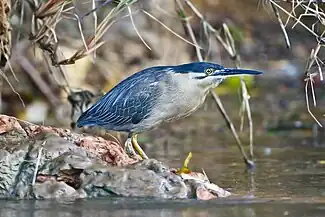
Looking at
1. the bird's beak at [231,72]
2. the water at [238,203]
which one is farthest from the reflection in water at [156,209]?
the bird's beak at [231,72]

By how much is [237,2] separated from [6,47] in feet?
35.2

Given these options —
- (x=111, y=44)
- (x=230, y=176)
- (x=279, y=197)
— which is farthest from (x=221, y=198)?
(x=111, y=44)

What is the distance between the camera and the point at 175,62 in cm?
1346

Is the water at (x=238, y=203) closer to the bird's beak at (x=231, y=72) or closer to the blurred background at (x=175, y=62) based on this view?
the blurred background at (x=175, y=62)

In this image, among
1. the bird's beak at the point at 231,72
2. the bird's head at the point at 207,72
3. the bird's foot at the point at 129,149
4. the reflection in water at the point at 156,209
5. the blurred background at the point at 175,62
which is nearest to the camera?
the reflection in water at the point at 156,209

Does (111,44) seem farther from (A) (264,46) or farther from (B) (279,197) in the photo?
(B) (279,197)

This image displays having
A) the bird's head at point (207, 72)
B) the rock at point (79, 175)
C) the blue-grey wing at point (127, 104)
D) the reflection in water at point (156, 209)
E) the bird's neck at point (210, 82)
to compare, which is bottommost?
the reflection in water at point (156, 209)

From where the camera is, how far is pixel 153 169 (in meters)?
5.20

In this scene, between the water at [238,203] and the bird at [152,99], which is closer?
the water at [238,203]

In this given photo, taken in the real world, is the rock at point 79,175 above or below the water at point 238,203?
above

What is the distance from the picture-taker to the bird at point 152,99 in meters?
6.09

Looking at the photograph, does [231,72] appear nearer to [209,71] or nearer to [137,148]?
[209,71]

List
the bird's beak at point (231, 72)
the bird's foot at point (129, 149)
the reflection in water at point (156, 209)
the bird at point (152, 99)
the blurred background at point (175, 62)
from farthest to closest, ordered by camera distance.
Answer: the blurred background at point (175, 62), the bird's foot at point (129, 149), the bird at point (152, 99), the bird's beak at point (231, 72), the reflection in water at point (156, 209)

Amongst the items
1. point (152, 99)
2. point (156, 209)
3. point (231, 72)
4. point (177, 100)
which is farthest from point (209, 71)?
point (156, 209)
